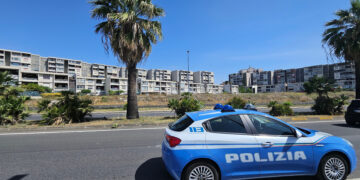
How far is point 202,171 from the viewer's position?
2.93 meters

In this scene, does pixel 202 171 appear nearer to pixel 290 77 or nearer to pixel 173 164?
pixel 173 164

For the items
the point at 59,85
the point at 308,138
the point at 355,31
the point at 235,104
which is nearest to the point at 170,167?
the point at 308,138

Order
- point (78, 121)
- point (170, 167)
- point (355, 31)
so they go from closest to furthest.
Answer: point (170, 167), point (78, 121), point (355, 31)

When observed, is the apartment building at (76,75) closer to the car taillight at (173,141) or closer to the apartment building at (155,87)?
the apartment building at (155,87)

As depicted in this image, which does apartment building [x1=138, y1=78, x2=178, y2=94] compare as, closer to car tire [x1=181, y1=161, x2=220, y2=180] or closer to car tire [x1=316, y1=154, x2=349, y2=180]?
car tire [x1=181, y1=161, x2=220, y2=180]

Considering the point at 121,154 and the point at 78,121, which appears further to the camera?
the point at 78,121

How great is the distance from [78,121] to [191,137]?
1051 cm

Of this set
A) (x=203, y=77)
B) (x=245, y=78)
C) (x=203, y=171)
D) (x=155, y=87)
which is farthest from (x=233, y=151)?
(x=245, y=78)

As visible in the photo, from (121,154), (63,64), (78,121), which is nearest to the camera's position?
(121,154)

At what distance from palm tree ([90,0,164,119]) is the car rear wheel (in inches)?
364

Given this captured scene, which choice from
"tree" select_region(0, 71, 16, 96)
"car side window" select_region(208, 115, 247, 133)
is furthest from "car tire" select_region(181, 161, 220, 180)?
"tree" select_region(0, 71, 16, 96)

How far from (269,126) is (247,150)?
28.2 inches

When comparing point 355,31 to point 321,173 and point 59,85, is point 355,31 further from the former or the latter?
point 59,85

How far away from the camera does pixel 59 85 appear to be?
228 feet
